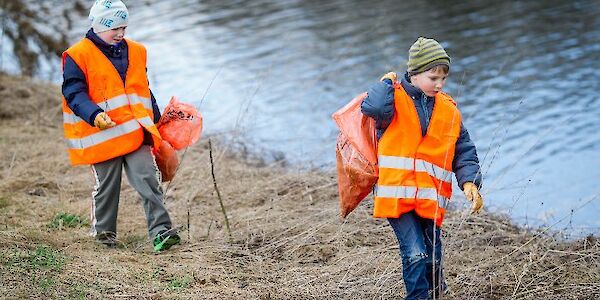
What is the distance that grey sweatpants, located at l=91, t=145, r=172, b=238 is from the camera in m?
5.84

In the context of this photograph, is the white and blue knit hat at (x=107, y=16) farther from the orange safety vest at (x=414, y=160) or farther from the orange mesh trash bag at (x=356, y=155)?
the orange safety vest at (x=414, y=160)

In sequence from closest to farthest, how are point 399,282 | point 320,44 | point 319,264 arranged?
point 399,282 < point 319,264 < point 320,44

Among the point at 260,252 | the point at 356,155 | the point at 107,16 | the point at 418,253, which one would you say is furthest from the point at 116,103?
the point at 418,253

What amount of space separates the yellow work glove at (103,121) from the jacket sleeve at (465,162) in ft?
7.27

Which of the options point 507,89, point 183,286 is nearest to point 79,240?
point 183,286

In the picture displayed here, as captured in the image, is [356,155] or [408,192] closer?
[408,192]

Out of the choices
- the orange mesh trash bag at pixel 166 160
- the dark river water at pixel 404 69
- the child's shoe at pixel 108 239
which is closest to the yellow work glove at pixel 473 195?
the dark river water at pixel 404 69

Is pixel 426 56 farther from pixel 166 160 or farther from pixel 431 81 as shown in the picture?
pixel 166 160

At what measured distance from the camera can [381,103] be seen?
436cm

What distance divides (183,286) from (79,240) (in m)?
1.31

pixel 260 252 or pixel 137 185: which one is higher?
pixel 137 185

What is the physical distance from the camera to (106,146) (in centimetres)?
575

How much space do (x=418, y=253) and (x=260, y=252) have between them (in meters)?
1.71

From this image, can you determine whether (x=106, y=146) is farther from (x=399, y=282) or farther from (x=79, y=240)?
(x=399, y=282)
